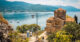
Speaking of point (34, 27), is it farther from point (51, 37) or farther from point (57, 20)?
point (57, 20)

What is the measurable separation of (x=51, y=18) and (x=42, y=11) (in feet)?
1.36

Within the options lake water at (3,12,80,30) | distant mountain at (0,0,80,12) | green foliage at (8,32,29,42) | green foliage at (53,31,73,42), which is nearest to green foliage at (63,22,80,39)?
green foliage at (53,31,73,42)

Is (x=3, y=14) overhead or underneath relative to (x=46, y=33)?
overhead

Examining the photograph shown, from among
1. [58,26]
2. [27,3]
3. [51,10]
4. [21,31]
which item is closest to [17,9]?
[27,3]

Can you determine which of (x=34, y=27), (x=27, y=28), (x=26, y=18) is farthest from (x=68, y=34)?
(x=26, y=18)

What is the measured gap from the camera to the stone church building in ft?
18.2

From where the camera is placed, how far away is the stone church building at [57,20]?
554cm

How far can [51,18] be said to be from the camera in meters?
5.55

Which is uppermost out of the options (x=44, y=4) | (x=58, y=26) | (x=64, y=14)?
(x=44, y=4)

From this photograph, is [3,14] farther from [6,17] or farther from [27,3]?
[27,3]

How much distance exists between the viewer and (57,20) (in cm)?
556

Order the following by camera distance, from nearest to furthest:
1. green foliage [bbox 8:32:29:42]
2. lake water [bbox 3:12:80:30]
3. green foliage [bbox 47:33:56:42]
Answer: green foliage [bbox 8:32:29:42] → lake water [bbox 3:12:80:30] → green foliage [bbox 47:33:56:42]

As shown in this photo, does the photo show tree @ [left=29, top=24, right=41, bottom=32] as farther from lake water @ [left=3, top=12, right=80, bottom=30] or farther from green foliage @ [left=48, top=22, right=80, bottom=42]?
green foliage @ [left=48, top=22, right=80, bottom=42]

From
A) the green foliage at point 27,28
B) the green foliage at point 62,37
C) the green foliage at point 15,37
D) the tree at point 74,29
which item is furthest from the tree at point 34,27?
the tree at point 74,29
